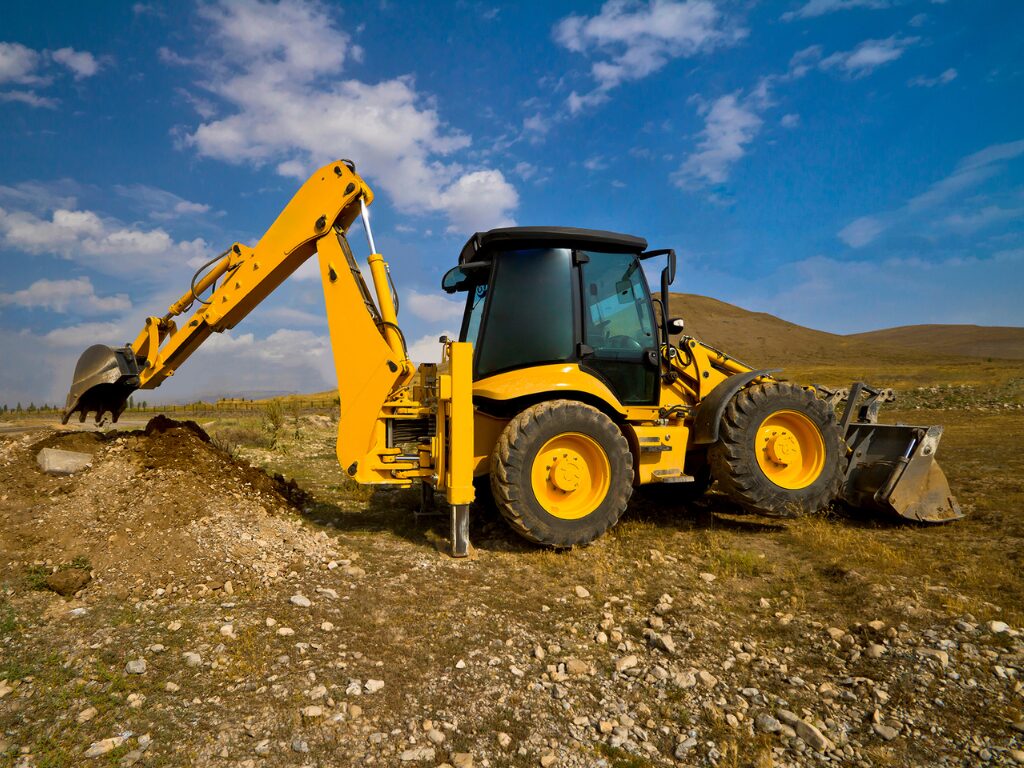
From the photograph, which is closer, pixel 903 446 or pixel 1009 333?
pixel 903 446

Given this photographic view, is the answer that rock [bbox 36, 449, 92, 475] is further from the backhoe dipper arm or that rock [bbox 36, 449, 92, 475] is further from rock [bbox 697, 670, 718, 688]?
rock [bbox 697, 670, 718, 688]

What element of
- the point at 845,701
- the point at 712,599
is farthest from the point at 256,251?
the point at 845,701

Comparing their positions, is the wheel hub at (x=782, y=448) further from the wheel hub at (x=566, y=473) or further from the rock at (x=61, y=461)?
the rock at (x=61, y=461)

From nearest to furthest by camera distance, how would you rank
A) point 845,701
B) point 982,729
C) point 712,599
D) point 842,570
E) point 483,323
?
point 982,729
point 845,701
point 712,599
point 842,570
point 483,323

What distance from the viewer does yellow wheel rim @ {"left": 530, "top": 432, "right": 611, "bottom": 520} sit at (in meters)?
4.90

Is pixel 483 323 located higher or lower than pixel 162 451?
higher

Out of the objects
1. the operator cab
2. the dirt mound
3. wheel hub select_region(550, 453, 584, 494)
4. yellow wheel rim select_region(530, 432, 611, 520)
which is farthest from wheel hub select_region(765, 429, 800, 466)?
the dirt mound

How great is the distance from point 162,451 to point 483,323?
3447 millimetres

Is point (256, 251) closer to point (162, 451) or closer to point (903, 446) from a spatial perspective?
point (162, 451)

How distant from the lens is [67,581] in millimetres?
3789

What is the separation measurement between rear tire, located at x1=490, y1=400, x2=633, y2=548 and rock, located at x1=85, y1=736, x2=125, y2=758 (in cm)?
283

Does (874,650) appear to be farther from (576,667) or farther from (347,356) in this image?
(347,356)

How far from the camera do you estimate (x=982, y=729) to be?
2.49 metres

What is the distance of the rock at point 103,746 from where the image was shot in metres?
2.28
